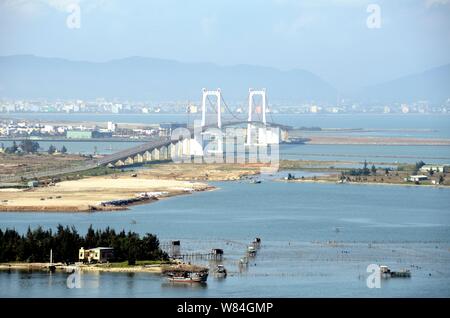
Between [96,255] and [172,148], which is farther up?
[172,148]

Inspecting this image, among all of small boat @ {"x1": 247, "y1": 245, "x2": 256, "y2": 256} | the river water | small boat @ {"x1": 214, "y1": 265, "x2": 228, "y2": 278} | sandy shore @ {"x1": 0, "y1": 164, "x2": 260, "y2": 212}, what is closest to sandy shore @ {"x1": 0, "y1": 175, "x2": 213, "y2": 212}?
sandy shore @ {"x1": 0, "y1": 164, "x2": 260, "y2": 212}

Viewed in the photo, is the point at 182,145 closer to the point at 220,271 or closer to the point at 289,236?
the point at 289,236

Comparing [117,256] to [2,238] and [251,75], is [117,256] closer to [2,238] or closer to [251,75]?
[2,238]

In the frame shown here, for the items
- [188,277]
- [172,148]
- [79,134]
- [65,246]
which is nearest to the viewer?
[188,277]

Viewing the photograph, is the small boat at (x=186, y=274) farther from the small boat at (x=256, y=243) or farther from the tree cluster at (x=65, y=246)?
the small boat at (x=256, y=243)

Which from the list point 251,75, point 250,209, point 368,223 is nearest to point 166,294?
point 368,223

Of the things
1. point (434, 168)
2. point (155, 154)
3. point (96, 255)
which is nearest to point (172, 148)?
point (155, 154)

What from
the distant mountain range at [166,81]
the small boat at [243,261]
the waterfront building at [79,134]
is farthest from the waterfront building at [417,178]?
the distant mountain range at [166,81]
